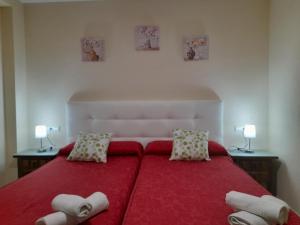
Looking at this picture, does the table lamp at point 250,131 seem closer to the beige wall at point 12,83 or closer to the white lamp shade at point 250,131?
the white lamp shade at point 250,131

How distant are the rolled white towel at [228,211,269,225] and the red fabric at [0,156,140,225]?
0.66 meters

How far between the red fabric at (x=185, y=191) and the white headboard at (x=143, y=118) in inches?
25.7

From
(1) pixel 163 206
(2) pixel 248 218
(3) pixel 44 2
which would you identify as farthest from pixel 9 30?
(2) pixel 248 218

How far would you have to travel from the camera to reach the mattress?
4.73ft

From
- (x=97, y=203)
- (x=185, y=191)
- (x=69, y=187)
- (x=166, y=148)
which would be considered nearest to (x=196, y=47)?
(x=166, y=148)

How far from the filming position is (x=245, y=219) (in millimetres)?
1206

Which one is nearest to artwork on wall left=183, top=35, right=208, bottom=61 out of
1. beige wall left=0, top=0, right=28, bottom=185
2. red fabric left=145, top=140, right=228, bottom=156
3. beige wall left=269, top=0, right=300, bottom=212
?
beige wall left=269, top=0, right=300, bottom=212

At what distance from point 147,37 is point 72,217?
245cm

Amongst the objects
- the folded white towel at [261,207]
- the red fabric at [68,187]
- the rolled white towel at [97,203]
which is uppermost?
the folded white towel at [261,207]

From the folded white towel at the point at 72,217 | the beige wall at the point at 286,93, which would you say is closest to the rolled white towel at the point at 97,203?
the folded white towel at the point at 72,217

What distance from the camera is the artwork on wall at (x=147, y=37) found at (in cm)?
316

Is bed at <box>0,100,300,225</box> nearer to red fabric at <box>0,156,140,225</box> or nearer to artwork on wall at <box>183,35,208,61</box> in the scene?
red fabric at <box>0,156,140,225</box>

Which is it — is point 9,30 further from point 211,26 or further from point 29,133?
point 211,26

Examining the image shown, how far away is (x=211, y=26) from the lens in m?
3.13
